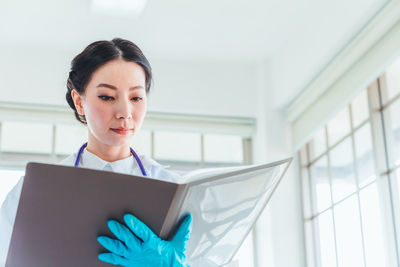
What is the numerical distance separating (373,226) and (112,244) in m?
2.03

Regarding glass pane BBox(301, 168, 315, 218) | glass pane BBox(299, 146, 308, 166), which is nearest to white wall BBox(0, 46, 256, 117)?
glass pane BBox(299, 146, 308, 166)

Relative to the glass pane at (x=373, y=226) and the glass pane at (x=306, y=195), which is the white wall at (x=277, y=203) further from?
the glass pane at (x=373, y=226)

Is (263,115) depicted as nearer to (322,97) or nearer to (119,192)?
(322,97)

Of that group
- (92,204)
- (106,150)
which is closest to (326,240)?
(106,150)

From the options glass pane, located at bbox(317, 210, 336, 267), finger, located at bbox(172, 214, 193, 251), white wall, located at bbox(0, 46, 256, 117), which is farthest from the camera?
white wall, located at bbox(0, 46, 256, 117)

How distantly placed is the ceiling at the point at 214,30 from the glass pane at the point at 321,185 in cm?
44

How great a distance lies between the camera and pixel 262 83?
162 inches

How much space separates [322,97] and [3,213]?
239cm

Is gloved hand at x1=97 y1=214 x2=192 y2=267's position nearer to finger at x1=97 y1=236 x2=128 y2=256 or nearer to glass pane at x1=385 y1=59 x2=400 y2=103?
finger at x1=97 y1=236 x2=128 y2=256

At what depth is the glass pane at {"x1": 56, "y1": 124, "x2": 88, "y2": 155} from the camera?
383cm

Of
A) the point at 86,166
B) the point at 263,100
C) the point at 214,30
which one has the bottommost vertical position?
the point at 86,166

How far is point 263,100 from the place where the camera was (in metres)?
4.07

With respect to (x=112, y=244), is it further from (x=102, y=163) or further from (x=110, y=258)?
(x=102, y=163)

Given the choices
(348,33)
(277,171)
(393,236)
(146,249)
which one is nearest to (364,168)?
(393,236)
